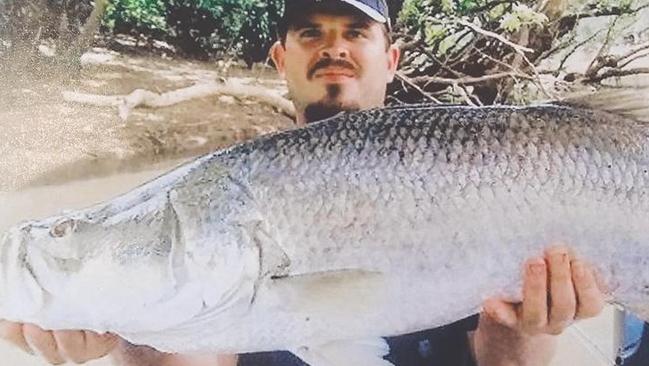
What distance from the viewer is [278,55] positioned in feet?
4.20

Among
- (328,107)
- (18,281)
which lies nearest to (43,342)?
(18,281)

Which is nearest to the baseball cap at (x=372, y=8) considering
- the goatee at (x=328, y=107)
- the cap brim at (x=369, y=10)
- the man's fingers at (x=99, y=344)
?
the cap brim at (x=369, y=10)

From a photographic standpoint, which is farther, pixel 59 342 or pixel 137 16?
pixel 137 16

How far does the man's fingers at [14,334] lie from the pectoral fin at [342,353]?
362mm

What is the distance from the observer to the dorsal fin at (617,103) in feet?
3.82

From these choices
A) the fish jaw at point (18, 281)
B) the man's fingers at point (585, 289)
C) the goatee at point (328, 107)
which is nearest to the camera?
the fish jaw at point (18, 281)

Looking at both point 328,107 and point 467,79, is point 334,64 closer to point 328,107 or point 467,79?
point 328,107

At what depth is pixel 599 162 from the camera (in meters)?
1.12

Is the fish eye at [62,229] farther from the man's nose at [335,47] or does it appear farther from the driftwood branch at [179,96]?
the man's nose at [335,47]

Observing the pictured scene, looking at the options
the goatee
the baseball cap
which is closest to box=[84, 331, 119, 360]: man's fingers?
the goatee

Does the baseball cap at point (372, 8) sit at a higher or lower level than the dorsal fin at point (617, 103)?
higher

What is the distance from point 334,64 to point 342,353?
1.35 ft

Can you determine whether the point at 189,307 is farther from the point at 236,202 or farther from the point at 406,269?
the point at 406,269

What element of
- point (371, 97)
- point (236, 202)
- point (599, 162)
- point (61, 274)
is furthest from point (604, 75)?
point (61, 274)
